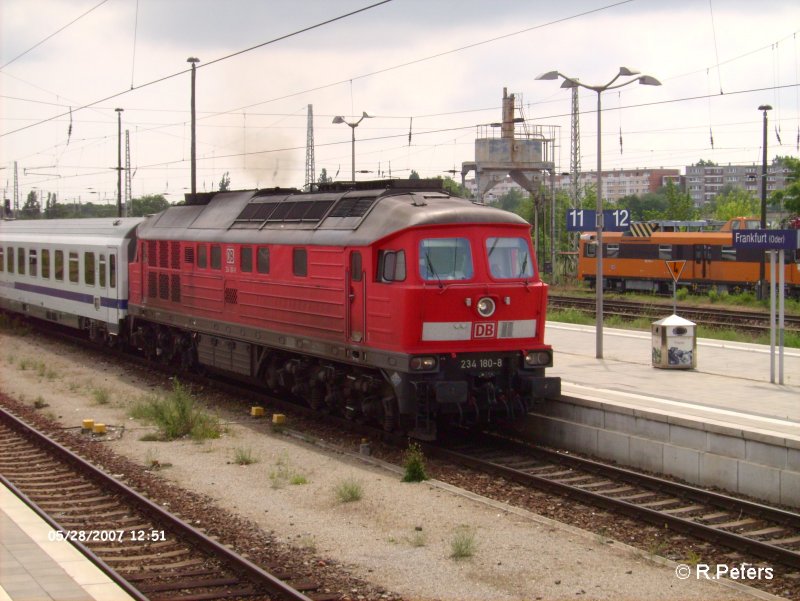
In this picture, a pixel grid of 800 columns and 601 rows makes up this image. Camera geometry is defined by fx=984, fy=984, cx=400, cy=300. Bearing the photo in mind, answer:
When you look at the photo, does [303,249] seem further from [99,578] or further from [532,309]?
[99,578]

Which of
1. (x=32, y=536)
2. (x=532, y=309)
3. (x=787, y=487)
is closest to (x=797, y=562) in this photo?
(x=787, y=487)

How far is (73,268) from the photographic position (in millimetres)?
26875

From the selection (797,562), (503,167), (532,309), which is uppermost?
(503,167)

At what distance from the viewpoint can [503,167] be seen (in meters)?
44.2

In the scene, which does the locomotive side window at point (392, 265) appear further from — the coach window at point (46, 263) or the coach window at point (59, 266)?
the coach window at point (46, 263)

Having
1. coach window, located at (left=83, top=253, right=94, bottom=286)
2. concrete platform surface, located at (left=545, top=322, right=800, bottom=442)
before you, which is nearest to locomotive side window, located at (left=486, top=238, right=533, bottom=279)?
concrete platform surface, located at (left=545, top=322, right=800, bottom=442)

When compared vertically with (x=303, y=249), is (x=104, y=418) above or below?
below

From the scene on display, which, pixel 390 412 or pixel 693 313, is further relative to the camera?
pixel 693 313

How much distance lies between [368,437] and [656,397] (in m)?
4.50

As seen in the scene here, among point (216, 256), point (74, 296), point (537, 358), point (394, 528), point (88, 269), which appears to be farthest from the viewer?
point (74, 296)

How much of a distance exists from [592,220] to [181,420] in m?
10.9

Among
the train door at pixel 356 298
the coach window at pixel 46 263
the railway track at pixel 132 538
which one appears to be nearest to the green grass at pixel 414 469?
the train door at pixel 356 298

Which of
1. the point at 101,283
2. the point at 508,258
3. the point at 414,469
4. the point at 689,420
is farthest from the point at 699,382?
the point at 101,283

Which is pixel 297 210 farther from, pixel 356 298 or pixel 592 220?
pixel 592 220
